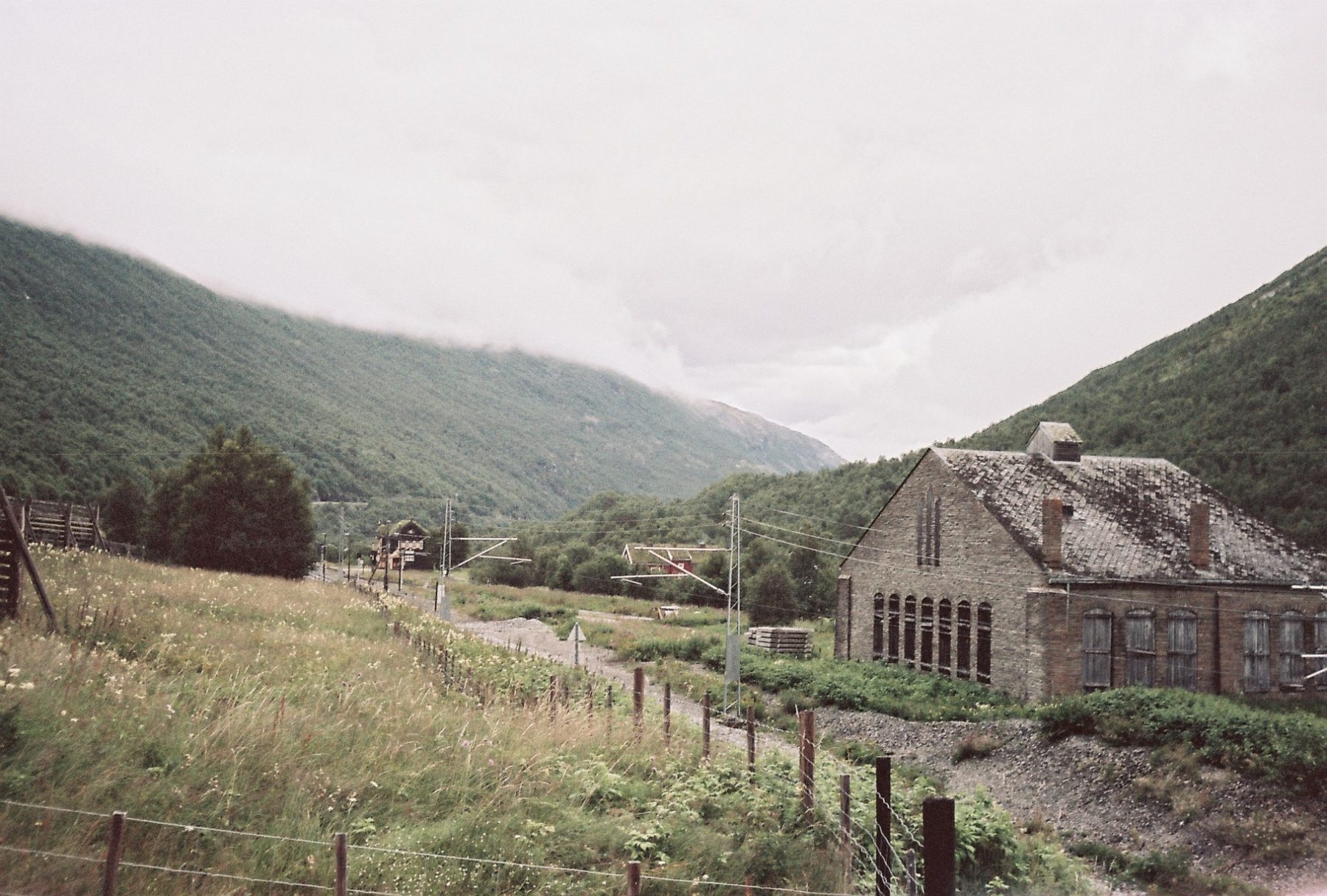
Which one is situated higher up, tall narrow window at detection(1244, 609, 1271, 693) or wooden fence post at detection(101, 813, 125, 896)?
wooden fence post at detection(101, 813, 125, 896)

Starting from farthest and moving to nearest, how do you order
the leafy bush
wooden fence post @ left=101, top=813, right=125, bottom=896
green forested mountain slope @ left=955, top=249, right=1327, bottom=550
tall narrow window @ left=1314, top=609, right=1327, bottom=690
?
green forested mountain slope @ left=955, top=249, right=1327, bottom=550, tall narrow window @ left=1314, top=609, right=1327, bottom=690, the leafy bush, wooden fence post @ left=101, top=813, right=125, bottom=896

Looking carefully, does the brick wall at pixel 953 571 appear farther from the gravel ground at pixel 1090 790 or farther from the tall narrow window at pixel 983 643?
the gravel ground at pixel 1090 790

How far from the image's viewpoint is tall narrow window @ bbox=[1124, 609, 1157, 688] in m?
25.2

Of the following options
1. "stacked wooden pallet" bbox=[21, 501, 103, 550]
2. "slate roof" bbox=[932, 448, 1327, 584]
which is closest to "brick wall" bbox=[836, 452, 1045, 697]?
"slate roof" bbox=[932, 448, 1327, 584]

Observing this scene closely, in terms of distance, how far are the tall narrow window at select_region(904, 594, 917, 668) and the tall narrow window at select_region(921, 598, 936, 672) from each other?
30 cm

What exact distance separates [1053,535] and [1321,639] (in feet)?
31.7

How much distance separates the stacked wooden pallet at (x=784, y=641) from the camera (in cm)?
3909

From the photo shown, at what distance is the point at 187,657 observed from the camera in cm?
1147

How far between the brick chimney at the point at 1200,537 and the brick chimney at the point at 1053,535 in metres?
4.59

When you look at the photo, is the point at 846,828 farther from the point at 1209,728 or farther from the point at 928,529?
the point at 928,529

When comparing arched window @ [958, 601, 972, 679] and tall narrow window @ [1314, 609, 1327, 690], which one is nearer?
tall narrow window @ [1314, 609, 1327, 690]

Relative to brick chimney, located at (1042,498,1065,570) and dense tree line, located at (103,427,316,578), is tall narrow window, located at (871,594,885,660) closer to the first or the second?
brick chimney, located at (1042,498,1065,570)

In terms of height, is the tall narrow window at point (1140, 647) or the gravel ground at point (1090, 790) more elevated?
the tall narrow window at point (1140, 647)

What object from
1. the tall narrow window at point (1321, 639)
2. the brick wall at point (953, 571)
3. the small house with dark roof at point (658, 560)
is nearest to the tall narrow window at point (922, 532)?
the brick wall at point (953, 571)
